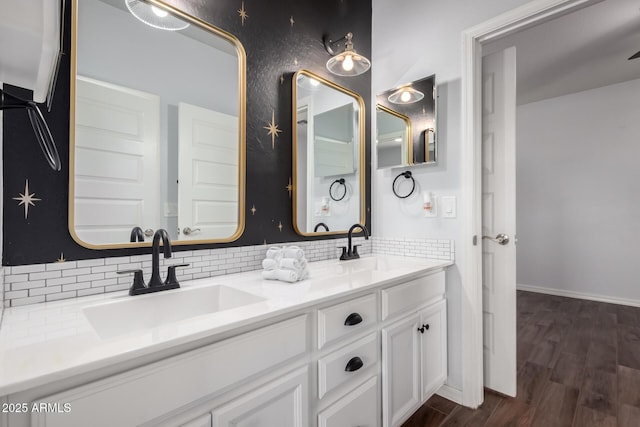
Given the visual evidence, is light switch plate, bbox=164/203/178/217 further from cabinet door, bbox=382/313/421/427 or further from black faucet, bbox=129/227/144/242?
cabinet door, bbox=382/313/421/427

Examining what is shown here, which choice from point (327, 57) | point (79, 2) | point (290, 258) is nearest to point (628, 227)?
point (327, 57)

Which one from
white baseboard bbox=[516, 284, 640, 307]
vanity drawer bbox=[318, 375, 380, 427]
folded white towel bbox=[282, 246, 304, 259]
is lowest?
white baseboard bbox=[516, 284, 640, 307]

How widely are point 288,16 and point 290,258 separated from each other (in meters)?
1.34

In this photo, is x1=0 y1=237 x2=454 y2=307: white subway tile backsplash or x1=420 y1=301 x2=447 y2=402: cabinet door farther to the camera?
x1=420 y1=301 x2=447 y2=402: cabinet door

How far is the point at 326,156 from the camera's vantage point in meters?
1.90

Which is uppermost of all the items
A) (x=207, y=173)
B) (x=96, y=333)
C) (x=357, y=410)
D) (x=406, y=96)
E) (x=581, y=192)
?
(x=406, y=96)

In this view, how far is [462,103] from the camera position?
5.65 feet

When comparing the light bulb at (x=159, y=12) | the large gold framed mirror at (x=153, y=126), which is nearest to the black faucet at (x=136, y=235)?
the large gold framed mirror at (x=153, y=126)

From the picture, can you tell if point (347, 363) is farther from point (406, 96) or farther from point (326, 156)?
point (406, 96)

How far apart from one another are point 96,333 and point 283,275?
2.12ft

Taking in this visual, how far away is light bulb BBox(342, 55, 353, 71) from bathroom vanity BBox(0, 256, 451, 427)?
1102 millimetres

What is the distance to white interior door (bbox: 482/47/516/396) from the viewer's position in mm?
1741

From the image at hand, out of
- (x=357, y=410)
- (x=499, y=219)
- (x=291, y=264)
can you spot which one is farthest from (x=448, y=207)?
(x=357, y=410)

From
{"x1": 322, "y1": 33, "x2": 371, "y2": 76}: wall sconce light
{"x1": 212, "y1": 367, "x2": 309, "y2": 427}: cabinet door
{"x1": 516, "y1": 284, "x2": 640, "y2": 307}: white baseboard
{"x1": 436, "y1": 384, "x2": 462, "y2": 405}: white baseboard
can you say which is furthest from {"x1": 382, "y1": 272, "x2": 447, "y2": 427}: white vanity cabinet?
{"x1": 516, "y1": 284, "x2": 640, "y2": 307}: white baseboard
